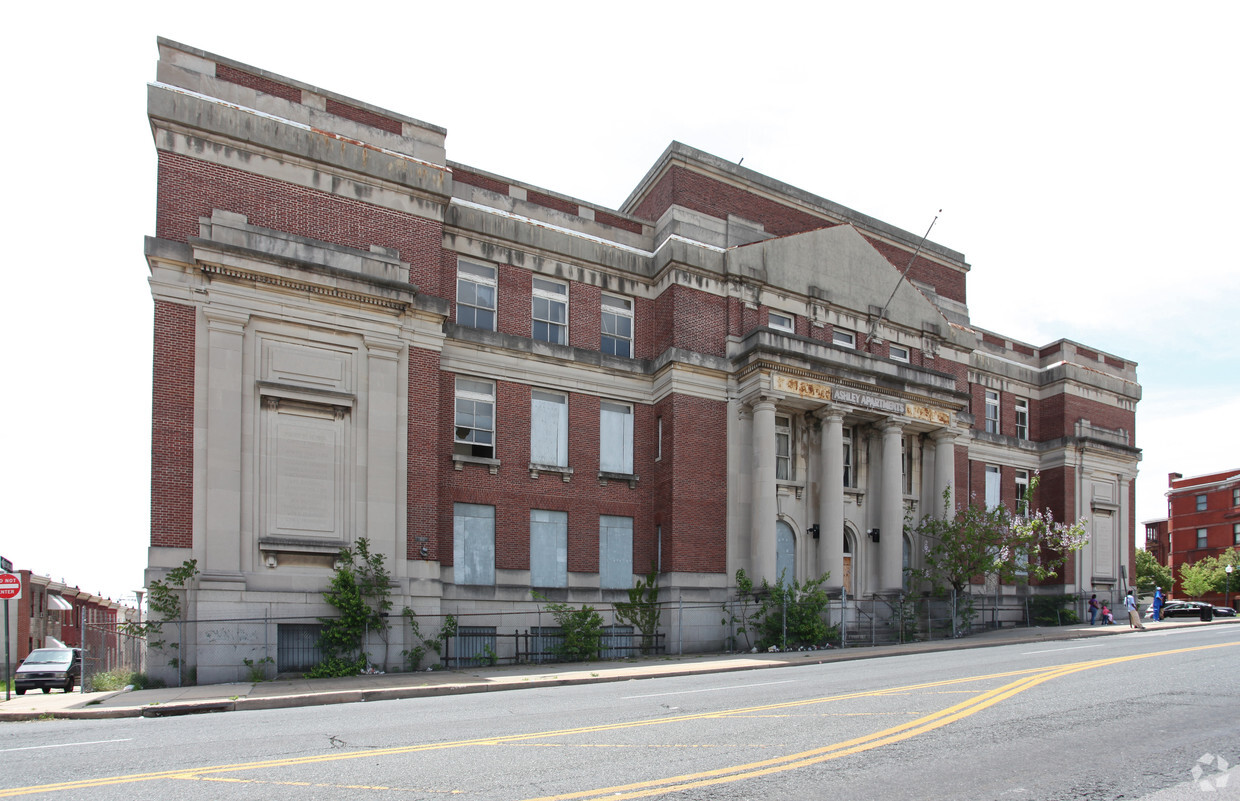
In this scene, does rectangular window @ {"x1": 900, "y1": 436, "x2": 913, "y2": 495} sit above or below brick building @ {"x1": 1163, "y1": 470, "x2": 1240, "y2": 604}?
above

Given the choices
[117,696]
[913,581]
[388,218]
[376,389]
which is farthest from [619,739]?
→ [913,581]

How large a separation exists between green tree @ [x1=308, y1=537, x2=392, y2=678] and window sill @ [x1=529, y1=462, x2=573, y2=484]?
575cm

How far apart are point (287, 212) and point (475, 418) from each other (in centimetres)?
761

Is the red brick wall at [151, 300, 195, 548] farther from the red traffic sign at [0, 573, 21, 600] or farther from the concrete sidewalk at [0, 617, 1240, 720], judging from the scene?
the concrete sidewalk at [0, 617, 1240, 720]

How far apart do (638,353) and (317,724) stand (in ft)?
61.4

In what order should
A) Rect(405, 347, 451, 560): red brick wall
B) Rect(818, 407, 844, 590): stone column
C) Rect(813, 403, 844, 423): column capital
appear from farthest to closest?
Rect(813, 403, 844, 423): column capital, Rect(818, 407, 844, 590): stone column, Rect(405, 347, 451, 560): red brick wall

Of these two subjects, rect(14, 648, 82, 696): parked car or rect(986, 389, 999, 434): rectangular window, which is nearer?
rect(14, 648, 82, 696): parked car

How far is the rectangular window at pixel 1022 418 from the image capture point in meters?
40.8

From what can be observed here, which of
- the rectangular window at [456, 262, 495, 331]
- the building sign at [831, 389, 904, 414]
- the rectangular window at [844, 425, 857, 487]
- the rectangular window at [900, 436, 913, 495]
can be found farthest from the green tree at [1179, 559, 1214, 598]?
the rectangular window at [456, 262, 495, 331]

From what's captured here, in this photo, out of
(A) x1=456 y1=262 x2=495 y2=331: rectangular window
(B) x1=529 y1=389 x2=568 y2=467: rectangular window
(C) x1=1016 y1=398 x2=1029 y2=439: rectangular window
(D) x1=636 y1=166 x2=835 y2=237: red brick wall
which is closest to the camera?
(A) x1=456 y1=262 x2=495 y2=331: rectangular window

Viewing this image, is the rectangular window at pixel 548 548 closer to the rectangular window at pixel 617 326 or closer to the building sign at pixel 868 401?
the rectangular window at pixel 617 326

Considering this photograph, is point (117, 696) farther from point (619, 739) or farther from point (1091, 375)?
point (1091, 375)

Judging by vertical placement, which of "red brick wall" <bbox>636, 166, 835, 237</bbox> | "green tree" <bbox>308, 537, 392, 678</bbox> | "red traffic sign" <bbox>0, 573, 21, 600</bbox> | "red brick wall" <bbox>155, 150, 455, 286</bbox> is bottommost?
"green tree" <bbox>308, 537, 392, 678</bbox>

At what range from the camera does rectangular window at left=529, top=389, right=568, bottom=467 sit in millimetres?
26422
